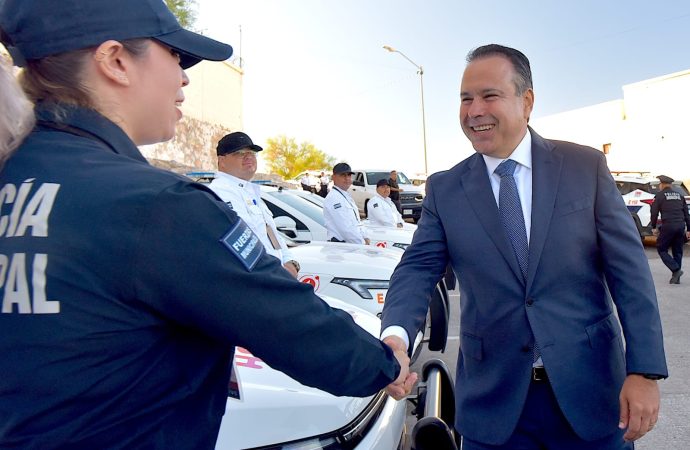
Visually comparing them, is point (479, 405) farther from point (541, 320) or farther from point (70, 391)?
point (70, 391)

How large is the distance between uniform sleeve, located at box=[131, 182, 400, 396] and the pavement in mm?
3013

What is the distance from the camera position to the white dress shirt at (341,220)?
284 inches

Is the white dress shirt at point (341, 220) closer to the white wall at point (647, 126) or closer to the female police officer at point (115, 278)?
the female police officer at point (115, 278)

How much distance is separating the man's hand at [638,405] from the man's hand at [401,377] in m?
0.69

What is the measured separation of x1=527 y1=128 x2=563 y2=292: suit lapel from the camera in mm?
1928

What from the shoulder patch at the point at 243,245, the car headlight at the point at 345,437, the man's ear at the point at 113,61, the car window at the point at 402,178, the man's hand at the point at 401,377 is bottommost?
the car headlight at the point at 345,437

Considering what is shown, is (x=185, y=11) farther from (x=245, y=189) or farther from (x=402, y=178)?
(x=245, y=189)

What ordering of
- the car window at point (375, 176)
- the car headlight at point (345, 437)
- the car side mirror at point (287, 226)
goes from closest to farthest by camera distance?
the car headlight at point (345, 437) < the car side mirror at point (287, 226) < the car window at point (375, 176)

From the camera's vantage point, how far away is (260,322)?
1.03 meters

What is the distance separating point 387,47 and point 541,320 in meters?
23.9

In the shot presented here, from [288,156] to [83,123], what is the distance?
6663 cm

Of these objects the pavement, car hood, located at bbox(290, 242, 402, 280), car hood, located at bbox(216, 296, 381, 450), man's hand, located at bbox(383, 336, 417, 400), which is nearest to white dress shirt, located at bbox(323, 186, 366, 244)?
car hood, located at bbox(290, 242, 402, 280)

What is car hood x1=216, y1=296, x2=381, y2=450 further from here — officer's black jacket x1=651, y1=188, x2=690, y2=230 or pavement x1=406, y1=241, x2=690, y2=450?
officer's black jacket x1=651, y1=188, x2=690, y2=230

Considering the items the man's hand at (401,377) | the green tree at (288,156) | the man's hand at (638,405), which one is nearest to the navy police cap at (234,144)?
the man's hand at (401,377)
